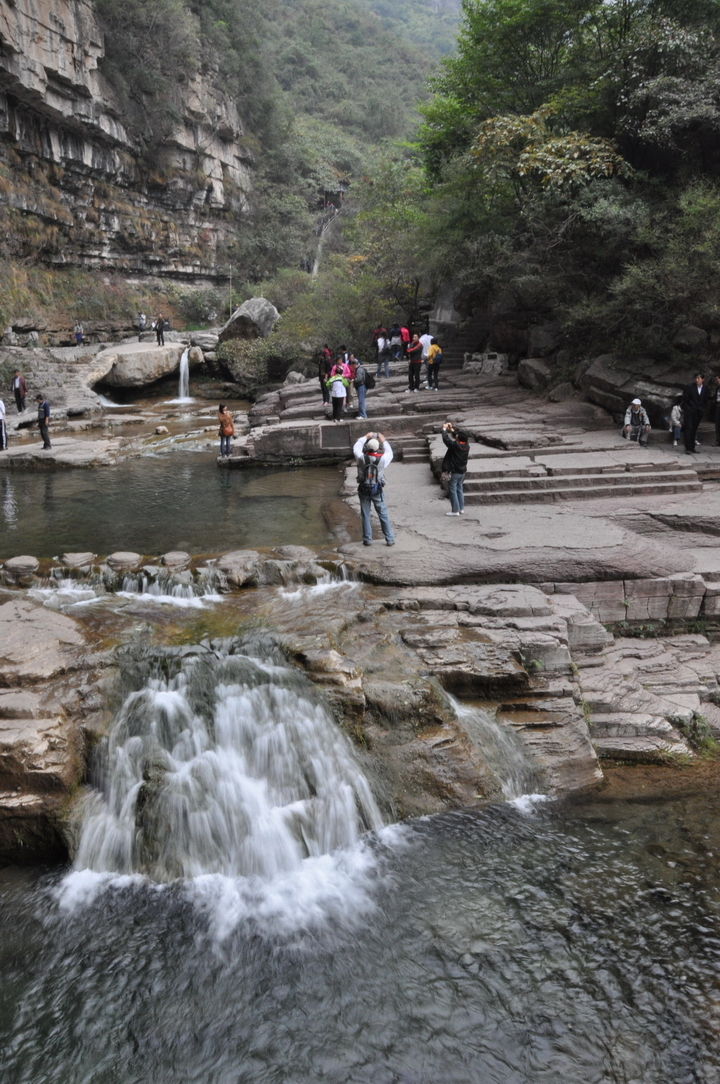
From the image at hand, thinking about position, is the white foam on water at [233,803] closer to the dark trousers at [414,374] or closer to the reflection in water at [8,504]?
the reflection in water at [8,504]

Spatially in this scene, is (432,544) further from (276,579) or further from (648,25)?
(648,25)

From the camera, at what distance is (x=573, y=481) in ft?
39.3

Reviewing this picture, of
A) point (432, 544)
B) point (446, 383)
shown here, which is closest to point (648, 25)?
point (446, 383)

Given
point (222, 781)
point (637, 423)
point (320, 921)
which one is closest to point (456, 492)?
point (637, 423)

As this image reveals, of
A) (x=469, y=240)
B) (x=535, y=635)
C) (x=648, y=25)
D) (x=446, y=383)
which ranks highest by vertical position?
(x=648, y=25)

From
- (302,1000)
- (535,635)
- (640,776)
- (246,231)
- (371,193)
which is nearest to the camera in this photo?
(302,1000)

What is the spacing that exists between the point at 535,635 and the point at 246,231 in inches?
1675

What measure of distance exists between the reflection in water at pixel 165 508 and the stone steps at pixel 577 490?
2.93 meters

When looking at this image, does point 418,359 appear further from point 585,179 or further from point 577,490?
point 577,490

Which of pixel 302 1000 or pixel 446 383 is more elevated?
pixel 446 383

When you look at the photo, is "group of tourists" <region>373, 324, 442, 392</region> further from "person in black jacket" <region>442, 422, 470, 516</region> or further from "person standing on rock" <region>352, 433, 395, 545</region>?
"person standing on rock" <region>352, 433, 395, 545</region>

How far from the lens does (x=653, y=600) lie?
8.79 meters

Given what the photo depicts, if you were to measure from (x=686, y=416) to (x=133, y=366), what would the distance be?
844 inches

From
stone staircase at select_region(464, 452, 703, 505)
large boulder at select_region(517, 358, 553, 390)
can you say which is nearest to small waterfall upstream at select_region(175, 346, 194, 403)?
large boulder at select_region(517, 358, 553, 390)
